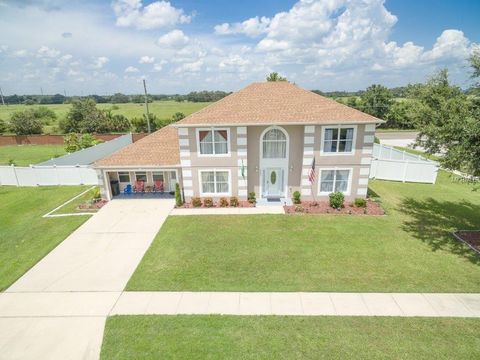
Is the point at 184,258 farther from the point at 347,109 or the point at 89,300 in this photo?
the point at 347,109

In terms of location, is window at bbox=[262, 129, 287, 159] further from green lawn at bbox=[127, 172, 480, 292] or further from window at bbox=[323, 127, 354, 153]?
green lawn at bbox=[127, 172, 480, 292]

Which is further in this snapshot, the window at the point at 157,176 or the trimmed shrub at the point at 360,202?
the window at the point at 157,176

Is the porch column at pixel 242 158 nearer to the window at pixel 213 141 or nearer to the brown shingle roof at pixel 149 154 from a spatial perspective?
the window at pixel 213 141

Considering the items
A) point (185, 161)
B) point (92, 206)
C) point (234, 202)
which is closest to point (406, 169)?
point (234, 202)

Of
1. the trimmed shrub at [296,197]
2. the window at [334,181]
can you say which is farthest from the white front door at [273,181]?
the window at [334,181]

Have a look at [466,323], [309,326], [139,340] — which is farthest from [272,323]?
[466,323]
